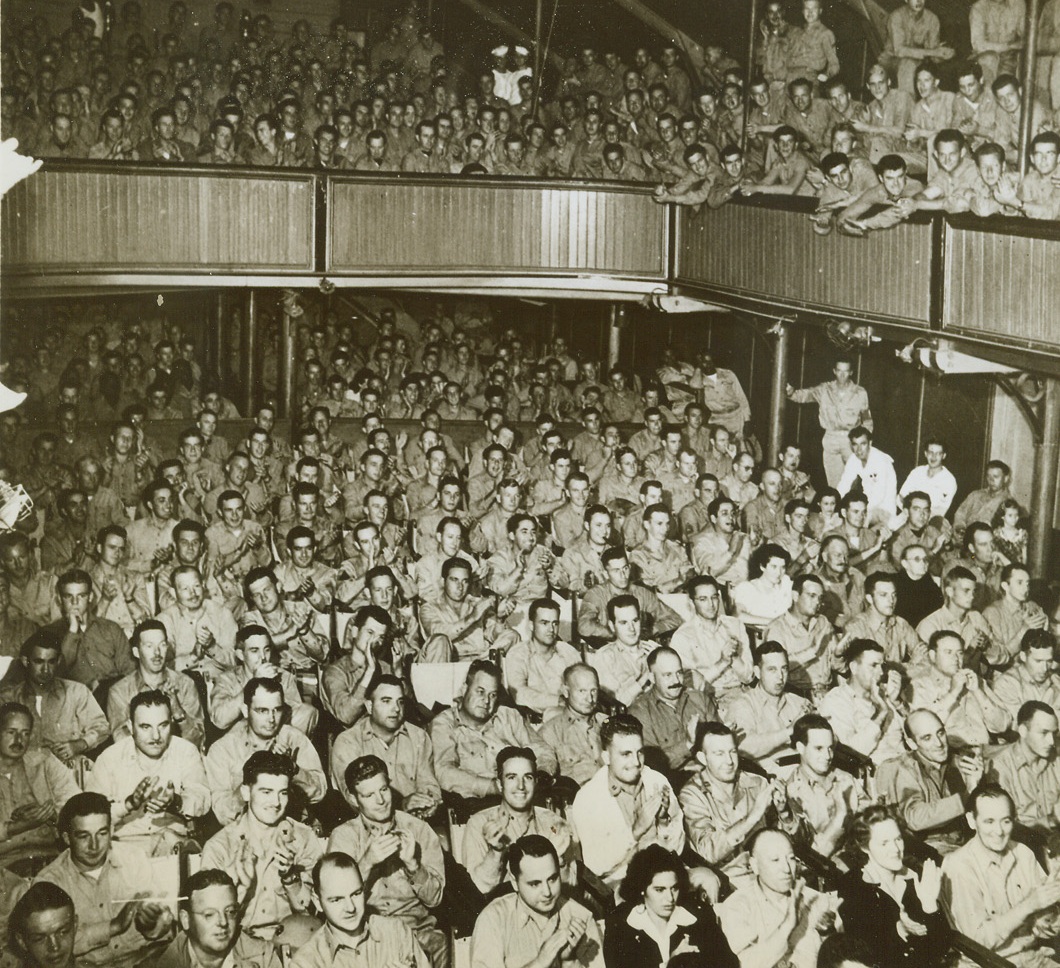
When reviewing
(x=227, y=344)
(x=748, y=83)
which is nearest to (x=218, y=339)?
(x=227, y=344)

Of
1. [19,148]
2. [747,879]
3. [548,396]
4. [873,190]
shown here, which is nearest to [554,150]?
[548,396]

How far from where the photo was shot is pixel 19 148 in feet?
40.2

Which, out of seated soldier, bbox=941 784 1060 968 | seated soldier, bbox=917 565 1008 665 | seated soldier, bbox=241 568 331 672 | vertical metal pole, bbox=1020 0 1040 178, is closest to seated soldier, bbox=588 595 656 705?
seated soldier, bbox=241 568 331 672

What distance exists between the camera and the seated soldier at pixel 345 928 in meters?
6.20

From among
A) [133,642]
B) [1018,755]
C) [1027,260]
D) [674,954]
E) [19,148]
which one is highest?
[19,148]

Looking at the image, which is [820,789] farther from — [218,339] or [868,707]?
[218,339]

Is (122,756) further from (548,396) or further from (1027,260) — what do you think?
(548,396)

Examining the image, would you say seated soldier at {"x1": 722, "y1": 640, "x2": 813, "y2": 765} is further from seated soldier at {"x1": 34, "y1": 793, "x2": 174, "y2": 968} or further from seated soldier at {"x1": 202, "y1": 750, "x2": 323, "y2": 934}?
seated soldier at {"x1": 34, "y1": 793, "x2": 174, "y2": 968}

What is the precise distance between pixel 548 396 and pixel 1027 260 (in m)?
6.14

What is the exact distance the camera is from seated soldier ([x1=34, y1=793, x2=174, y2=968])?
6.52 m

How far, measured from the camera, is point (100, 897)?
658cm

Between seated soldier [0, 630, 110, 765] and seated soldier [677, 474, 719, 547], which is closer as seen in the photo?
seated soldier [0, 630, 110, 765]

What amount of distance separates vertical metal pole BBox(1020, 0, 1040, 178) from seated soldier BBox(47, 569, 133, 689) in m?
6.92

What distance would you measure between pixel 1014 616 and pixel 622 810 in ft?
11.6
